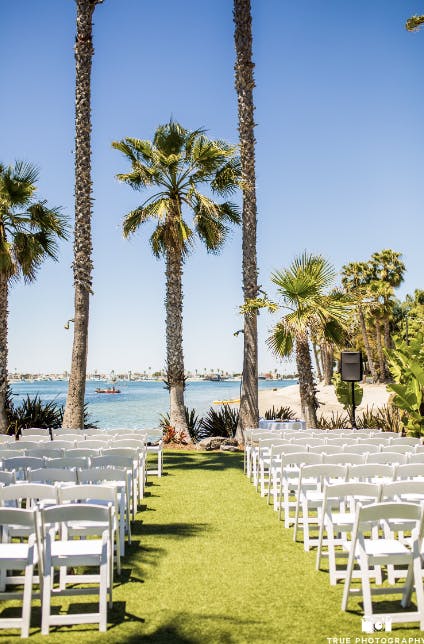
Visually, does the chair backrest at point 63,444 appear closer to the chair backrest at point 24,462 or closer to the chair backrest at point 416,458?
the chair backrest at point 24,462

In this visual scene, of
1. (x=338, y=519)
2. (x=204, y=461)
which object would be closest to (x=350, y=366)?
(x=204, y=461)

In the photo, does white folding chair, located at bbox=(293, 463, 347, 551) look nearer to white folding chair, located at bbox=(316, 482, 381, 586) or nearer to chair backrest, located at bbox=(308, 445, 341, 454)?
white folding chair, located at bbox=(316, 482, 381, 586)

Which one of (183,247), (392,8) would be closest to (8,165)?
(183,247)

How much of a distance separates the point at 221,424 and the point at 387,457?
11770mm

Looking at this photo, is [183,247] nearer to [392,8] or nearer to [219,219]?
[219,219]

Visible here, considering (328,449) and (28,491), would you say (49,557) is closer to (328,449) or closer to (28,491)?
(28,491)

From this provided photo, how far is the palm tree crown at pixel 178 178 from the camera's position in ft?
54.9

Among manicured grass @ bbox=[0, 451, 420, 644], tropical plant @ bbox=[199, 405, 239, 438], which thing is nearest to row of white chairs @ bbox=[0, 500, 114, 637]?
manicured grass @ bbox=[0, 451, 420, 644]

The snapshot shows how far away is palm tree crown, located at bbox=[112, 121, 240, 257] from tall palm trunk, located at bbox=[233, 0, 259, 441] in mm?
471

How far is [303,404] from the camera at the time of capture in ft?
55.1

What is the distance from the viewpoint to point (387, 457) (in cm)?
728

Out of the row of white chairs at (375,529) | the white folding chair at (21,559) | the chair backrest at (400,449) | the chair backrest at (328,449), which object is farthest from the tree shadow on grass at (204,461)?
the white folding chair at (21,559)

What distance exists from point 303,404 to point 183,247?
557cm

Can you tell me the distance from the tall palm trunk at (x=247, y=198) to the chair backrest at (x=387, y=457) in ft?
31.9
